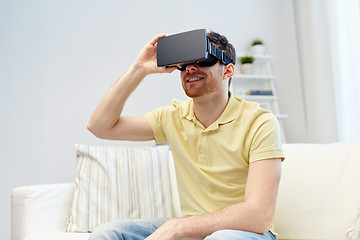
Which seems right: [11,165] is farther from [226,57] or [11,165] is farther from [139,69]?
[226,57]

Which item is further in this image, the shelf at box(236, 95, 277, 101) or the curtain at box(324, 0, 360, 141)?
the shelf at box(236, 95, 277, 101)

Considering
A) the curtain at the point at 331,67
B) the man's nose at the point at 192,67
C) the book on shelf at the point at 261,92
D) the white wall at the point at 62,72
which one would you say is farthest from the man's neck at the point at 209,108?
the book on shelf at the point at 261,92

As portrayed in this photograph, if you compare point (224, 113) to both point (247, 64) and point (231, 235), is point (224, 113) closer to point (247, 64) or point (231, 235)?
point (231, 235)

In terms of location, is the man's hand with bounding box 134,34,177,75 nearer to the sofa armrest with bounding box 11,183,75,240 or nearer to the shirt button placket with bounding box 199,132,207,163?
the shirt button placket with bounding box 199,132,207,163

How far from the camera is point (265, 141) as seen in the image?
1.14 meters

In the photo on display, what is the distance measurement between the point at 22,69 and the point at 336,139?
2.31 meters

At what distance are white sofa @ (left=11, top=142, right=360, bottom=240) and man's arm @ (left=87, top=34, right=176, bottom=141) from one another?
0.48 meters

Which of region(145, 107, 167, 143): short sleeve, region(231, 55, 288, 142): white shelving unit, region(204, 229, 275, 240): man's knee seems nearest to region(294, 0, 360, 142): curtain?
region(231, 55, 288, 142): white shelving unit

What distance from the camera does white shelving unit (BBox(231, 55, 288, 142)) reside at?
297 cm

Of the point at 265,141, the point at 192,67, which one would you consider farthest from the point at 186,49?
the point at 265,141

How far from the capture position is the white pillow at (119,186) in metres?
1.68

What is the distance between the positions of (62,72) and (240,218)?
2005 millimetres

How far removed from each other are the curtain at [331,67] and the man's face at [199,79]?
1.57m

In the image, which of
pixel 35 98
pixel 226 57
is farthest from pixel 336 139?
pixel 35 98
